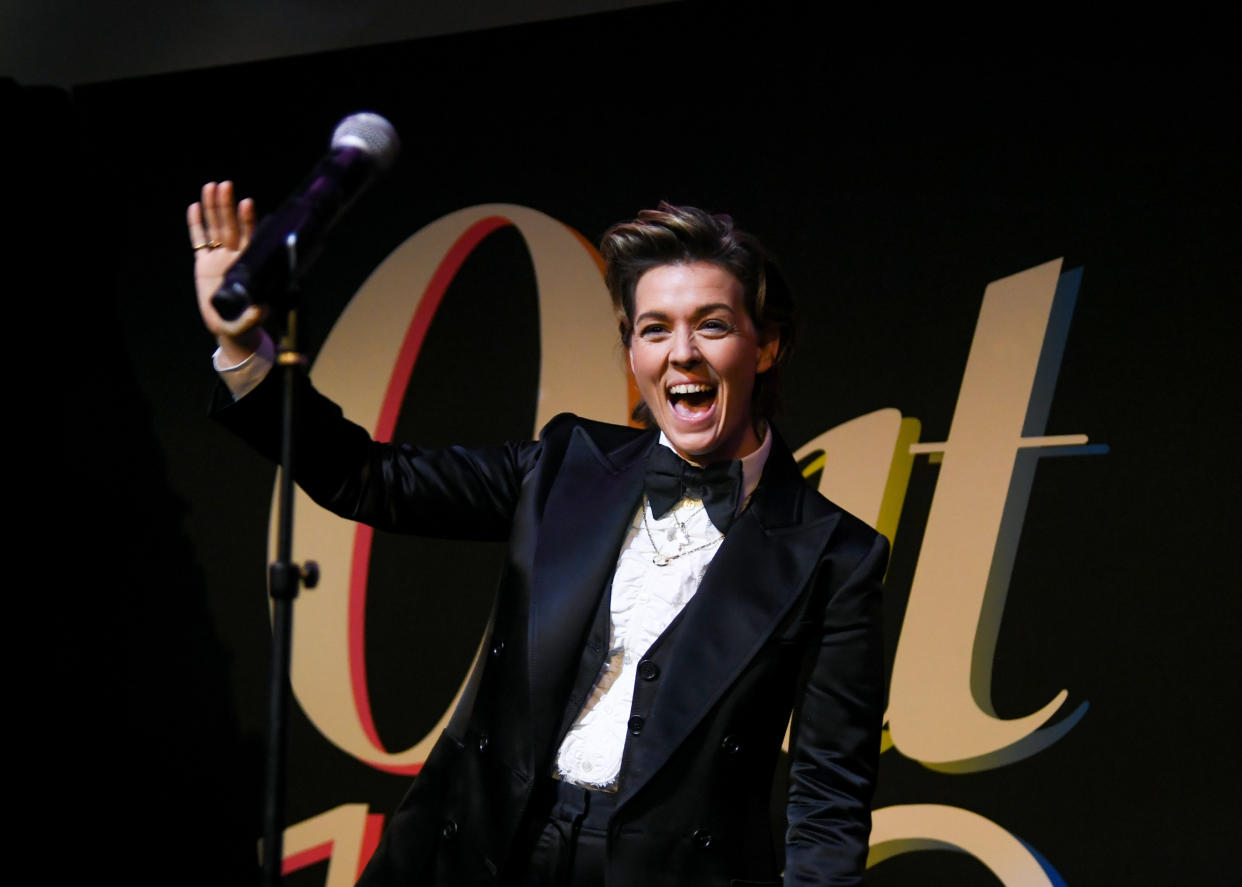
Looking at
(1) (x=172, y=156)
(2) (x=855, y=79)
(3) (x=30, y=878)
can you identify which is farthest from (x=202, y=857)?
(2) (x=855, y=79)

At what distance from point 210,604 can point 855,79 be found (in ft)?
7.49

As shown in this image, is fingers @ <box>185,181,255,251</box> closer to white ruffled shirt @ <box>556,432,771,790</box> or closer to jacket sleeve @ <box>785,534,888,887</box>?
white ruffled shirt @ <box>556,432,771,790</box>

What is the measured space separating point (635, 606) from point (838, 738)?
0.32 m

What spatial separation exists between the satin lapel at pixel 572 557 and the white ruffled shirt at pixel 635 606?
39 millimetres

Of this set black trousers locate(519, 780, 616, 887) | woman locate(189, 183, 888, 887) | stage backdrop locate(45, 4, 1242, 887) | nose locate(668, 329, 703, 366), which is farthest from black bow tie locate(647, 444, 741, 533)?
stage backdrop locate(45, 4, 1242, 887)

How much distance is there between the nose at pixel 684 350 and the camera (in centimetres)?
178

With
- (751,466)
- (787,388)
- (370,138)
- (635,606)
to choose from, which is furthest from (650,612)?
(787,388)

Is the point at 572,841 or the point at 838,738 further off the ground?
the point at 838,738

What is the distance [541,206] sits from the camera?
133 inches

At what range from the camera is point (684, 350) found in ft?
5.87

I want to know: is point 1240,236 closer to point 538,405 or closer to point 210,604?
point 538,405

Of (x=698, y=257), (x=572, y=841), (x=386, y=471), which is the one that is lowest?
(x=572, y=841)

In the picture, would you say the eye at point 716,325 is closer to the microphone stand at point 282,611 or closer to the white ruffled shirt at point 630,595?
the white ruffled shirt at point 630,595

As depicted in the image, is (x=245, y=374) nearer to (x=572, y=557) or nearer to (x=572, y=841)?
(x=572, y=557)
